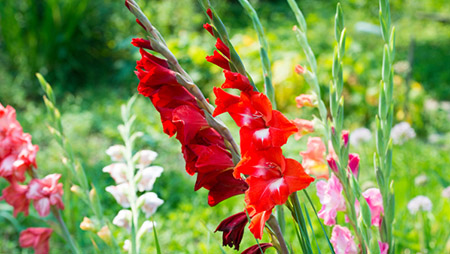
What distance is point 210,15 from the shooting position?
55cm

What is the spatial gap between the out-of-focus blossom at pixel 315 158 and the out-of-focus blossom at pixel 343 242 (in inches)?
5.0

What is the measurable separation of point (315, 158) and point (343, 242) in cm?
16

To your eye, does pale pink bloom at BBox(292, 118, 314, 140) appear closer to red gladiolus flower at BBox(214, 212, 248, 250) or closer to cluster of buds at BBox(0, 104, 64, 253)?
red gladiolus flower at BBox(214, 212, 248, 250)

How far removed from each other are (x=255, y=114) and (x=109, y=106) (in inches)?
138

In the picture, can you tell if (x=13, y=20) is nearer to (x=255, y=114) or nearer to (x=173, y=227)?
(x=173, y=227)

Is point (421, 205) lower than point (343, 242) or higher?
lower

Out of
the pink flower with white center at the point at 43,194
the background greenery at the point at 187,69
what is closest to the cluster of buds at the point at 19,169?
the pink flower with white center at the point at 43,194

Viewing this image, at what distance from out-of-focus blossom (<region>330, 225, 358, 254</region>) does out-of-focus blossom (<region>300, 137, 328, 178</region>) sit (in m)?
0.13

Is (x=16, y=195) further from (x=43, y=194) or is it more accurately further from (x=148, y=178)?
(x=148, y=178)

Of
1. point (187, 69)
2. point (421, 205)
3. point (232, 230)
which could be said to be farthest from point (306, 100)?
point (187, 69)

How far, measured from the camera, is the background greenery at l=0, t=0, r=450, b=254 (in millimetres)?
2271

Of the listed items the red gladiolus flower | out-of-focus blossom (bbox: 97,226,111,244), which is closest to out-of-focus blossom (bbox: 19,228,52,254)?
out-of-focus blossom (bbox: 97,226,111,244)

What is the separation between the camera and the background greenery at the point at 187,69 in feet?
7.45

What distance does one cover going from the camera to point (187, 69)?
4.54 m
